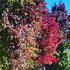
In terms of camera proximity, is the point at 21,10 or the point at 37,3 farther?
the point at 37,3

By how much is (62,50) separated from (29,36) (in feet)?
48.3

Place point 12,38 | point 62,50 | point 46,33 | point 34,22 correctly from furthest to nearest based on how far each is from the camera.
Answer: point 62,50 → point 46,33 → point 34,22 → point 12,38

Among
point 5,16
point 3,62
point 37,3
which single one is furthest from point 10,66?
point 37,3

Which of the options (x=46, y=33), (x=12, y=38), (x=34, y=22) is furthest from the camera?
(x=46, y=33)

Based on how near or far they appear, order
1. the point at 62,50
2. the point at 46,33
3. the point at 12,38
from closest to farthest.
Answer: the point at 12,38 < the point at 46,33 < the point at 62,50

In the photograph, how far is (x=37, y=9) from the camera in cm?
1698

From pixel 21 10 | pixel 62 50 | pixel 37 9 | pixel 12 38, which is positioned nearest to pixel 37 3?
pixel 37 9

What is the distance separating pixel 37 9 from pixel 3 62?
3.38 m

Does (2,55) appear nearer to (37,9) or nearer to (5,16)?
(5,16)

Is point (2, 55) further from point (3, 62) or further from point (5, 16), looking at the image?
point (5, 16)

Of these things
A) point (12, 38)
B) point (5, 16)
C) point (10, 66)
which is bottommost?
point (10, 66)

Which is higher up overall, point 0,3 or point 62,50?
point 0,3

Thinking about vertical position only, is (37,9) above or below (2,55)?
above

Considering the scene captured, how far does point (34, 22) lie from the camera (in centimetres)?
1658
